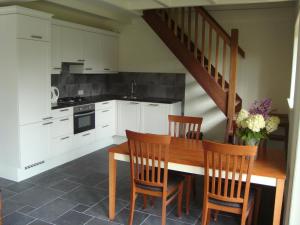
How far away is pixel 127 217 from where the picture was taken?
317cm

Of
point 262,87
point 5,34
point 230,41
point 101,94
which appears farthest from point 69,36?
point 262,87

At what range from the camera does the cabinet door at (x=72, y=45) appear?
4.85 meters

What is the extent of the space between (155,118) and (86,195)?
7.14 feet

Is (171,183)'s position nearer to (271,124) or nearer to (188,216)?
(188,216)

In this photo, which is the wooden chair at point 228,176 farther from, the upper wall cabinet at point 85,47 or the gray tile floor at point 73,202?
the upper wall cabinet at point 85,47

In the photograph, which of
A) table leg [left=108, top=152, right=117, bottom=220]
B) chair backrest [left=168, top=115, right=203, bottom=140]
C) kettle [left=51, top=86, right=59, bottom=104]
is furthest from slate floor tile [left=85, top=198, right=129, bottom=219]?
kettle [left=51, top=86, right=59, bottom=104]

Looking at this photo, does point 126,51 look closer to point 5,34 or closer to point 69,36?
point 69,36

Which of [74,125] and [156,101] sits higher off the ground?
[156,101]

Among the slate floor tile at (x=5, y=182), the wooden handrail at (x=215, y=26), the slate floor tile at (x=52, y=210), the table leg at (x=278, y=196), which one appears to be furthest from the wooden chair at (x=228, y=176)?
the slate floor tile at (x=5, y=182)

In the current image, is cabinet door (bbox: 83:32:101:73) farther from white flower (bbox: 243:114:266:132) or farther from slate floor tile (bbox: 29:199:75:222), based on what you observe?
white flower (bbox: 243:114:266:132)

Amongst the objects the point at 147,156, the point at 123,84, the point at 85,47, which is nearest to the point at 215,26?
the point at 85,47

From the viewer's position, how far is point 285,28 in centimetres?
495

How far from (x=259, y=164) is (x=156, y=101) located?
3.01 metres

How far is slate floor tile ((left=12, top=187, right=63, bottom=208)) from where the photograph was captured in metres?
3.46
